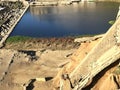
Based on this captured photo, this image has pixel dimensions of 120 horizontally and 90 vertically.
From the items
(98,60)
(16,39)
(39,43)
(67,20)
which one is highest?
(98,60)

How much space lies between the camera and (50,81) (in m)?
21.4

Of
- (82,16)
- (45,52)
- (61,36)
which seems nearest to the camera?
(45,52)

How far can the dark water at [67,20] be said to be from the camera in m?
37.5

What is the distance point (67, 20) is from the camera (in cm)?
4234

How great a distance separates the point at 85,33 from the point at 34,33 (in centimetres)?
542

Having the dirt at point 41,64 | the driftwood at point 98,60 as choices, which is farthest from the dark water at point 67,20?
the driftwood at point 98,60

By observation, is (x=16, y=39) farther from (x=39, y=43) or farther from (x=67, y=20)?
(x=67, y=20)

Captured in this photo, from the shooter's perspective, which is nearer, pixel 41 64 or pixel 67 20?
pixel 41 64

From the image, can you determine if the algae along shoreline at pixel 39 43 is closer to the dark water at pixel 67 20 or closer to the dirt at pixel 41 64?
the dirt at pixel 41 64

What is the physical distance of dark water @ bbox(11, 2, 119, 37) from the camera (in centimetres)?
3750

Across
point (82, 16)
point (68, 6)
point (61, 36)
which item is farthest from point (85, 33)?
point (68, 6)

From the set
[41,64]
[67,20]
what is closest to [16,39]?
[41,64]

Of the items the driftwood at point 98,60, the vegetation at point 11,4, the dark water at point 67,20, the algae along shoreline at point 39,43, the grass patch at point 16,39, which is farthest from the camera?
the vegetation at point 11,4

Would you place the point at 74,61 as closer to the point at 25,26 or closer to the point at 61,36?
the point at 61,36
